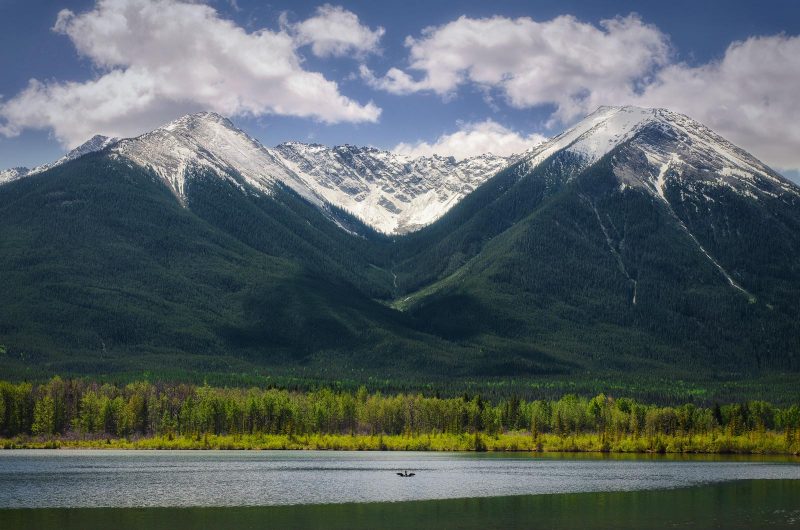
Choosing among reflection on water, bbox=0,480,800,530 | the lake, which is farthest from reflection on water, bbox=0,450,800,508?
reflection on water, bbox=0,480,800,530

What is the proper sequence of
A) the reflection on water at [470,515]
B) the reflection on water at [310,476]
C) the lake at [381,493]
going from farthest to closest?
the reflection on water at [310,476], the lake at [381,493], the reflection on water at [470,515]

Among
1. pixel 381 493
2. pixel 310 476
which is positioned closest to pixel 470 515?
pixel 381 493

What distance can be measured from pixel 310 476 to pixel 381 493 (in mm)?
24993

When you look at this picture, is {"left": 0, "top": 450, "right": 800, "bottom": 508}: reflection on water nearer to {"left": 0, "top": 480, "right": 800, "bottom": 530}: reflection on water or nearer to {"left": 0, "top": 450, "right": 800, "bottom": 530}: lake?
{"left": 0, "top": 450, "right": 800, "bottom": 530}: lake

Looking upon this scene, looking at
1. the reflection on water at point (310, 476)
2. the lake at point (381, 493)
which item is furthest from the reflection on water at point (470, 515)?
the reflection on water at point (310, 476)

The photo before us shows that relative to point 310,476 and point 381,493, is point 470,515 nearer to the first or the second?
point 381,493

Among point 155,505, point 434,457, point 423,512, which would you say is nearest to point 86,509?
point 155,505

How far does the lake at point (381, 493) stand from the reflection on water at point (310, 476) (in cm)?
20

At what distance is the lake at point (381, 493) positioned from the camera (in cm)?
8825

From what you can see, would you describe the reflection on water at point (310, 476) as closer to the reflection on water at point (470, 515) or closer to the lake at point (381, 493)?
the lake at point (381, 493)

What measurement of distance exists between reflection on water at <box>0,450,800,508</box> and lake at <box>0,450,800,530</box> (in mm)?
196

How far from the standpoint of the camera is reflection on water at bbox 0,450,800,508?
10412 centimetres

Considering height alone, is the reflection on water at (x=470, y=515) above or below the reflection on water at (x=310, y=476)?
above

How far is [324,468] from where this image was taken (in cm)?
14950
